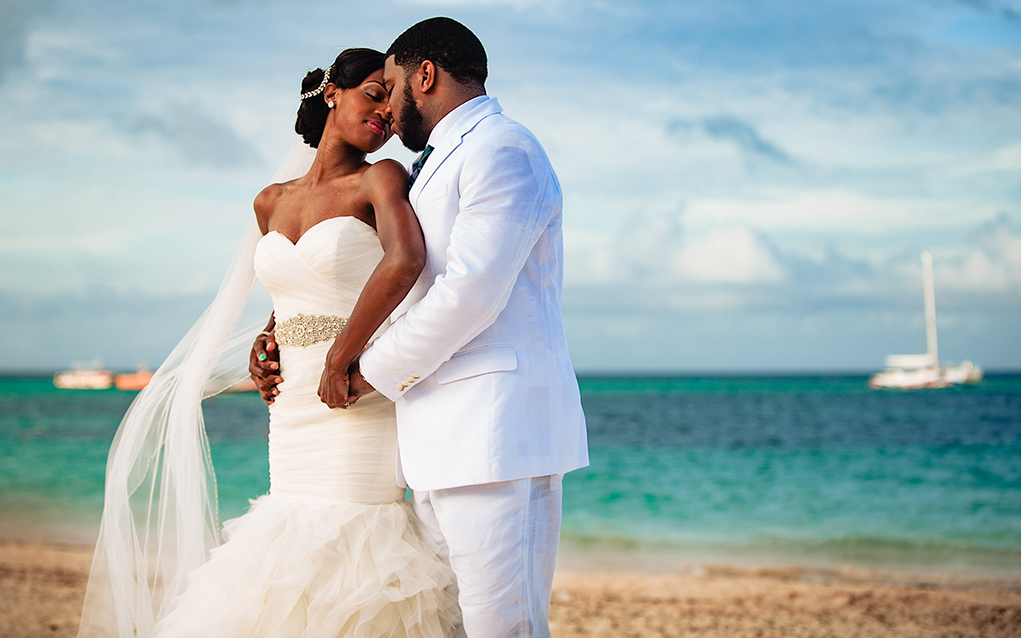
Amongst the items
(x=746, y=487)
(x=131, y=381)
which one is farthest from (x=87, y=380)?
(x=746, y=487)

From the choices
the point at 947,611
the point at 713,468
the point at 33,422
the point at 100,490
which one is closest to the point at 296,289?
the point at 947,611

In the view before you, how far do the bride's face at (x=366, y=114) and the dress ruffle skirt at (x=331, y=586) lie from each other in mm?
1152

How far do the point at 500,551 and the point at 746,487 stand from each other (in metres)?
13.3

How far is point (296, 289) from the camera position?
2475 mm

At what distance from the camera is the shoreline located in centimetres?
532

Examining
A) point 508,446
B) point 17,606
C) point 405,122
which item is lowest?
point 17,606

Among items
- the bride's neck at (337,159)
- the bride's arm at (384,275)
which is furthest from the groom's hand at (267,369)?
the bride's neck at (337,159)

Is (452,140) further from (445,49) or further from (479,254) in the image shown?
(479,254)

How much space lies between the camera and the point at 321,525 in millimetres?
2312

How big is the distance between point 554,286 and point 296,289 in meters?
0.84

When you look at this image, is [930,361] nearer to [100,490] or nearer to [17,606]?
[100,490]

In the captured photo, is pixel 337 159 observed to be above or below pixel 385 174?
above

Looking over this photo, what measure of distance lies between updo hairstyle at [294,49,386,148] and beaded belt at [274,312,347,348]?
0.63 metres

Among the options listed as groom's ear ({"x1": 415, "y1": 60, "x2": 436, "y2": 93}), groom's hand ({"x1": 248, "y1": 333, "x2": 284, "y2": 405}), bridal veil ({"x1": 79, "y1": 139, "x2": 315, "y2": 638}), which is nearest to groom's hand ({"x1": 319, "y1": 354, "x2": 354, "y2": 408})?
groom's hand ({"x1": 248, "y1": 333, "x2": 284, "y2": 405})
